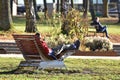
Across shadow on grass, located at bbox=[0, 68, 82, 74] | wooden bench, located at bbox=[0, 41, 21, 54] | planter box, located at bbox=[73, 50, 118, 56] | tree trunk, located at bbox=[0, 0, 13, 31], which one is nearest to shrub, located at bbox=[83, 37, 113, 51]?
planter box, located at bbox=[73, 50, 118, 56]

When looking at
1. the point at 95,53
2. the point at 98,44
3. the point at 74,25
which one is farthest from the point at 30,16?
the point at 95,53

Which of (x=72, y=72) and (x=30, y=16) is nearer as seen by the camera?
(x=72, y=72)

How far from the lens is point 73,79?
34.6 ft

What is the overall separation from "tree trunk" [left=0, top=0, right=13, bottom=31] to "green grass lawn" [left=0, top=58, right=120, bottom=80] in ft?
28.7

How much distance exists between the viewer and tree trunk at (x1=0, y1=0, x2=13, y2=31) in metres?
22.8

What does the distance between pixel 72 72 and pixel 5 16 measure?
464 inches

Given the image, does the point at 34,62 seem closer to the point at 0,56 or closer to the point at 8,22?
the point at 0,56

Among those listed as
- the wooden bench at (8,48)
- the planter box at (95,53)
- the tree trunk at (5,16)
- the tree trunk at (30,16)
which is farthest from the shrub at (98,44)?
the tree trunk at (5,16)

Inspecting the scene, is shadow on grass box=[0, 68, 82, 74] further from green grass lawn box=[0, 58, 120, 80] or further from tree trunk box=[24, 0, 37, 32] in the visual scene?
tree trunk box=[24, 0, 37, 32]

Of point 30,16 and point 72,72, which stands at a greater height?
point 30,16

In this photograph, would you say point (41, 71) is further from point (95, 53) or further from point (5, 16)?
point (5, 16)

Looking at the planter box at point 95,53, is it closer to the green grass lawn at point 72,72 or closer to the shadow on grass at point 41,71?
the green grass lawn at point 72,72

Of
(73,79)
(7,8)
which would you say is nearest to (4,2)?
(7,8)

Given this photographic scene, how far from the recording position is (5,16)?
75.6 ft
